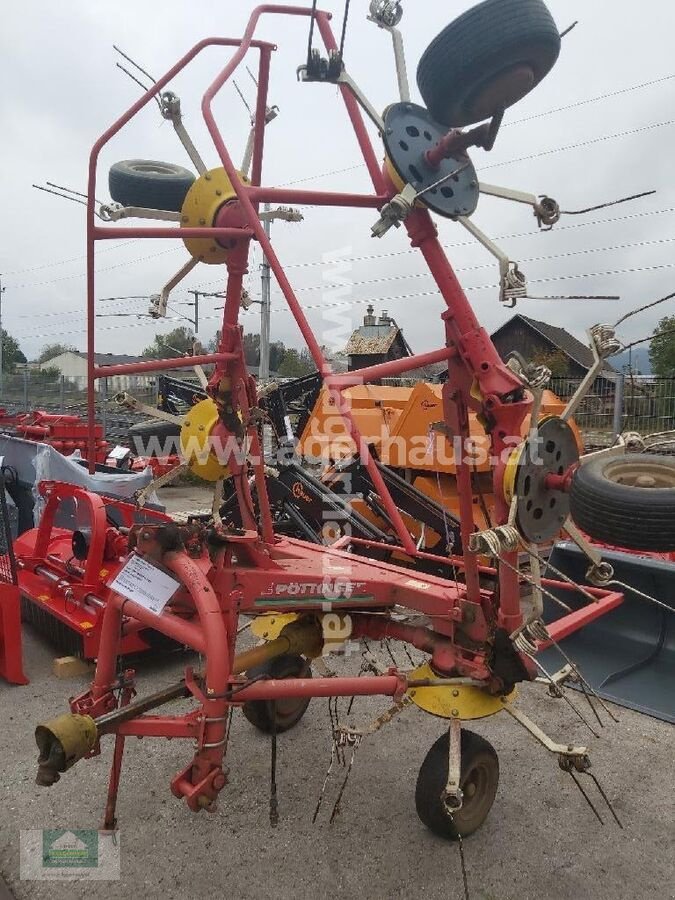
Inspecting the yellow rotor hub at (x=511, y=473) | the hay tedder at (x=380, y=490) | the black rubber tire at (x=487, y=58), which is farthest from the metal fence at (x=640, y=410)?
the black rubber tire at (x=487, y=58)

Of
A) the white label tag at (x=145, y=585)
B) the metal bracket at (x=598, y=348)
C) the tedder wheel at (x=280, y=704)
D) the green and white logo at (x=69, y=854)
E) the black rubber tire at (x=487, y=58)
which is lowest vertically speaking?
the green and white logo at (x=69, y=854)

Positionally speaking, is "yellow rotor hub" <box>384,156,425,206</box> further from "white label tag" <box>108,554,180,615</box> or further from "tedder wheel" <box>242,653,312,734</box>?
"tedder wheel" <box>242,653,312,734</box>

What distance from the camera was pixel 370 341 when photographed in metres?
12.8

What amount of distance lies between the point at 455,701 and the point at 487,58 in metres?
2.36

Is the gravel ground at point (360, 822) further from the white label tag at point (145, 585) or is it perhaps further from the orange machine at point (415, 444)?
the orange machine at point (415, 444)

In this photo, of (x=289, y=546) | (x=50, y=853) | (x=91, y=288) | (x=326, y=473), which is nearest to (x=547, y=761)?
(x=289, y=546)

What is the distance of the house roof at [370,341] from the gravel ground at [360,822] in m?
8.38

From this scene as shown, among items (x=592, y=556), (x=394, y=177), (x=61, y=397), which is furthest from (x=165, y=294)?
(x=61, y=397)

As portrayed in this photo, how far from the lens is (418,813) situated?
115 inches

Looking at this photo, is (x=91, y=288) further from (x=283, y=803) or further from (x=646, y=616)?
(x=646, y=616)

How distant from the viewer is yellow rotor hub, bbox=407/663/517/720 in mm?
2742

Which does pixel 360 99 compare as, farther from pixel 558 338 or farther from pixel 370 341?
pixel 558 338

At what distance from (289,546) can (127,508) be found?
1.91m

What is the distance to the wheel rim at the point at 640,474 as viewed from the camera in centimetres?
244
